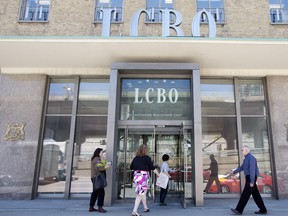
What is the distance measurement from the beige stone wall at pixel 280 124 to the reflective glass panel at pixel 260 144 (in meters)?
0.31

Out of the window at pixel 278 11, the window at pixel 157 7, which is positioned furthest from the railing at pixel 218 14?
the window at pixel 278 11

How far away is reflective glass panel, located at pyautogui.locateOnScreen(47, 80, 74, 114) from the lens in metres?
10.0

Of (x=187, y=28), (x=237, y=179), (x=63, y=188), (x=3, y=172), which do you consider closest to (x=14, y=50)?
(x=3, y=172)

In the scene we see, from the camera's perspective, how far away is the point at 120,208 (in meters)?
7.47

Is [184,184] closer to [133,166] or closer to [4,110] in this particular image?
[133,166]

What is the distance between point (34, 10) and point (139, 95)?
6.01m

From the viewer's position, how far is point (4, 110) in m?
9.76

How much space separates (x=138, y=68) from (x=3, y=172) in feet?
19.8

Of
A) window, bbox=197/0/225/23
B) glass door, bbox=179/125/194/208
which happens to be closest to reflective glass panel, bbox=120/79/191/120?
glass door, bbox=179/125/194/208

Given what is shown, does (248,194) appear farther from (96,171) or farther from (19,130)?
(19,130)

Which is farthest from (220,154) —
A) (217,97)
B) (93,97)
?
(93,97)

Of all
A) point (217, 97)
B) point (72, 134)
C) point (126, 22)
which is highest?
point (126, 22)

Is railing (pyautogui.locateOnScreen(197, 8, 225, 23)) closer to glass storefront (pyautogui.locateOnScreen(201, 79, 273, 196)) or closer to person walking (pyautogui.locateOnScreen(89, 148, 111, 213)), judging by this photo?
glass storefront (pyautogui.locateOnScreen(201, 79, 273, 196))

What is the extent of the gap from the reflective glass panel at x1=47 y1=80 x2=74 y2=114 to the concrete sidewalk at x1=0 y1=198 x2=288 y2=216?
3318mm
